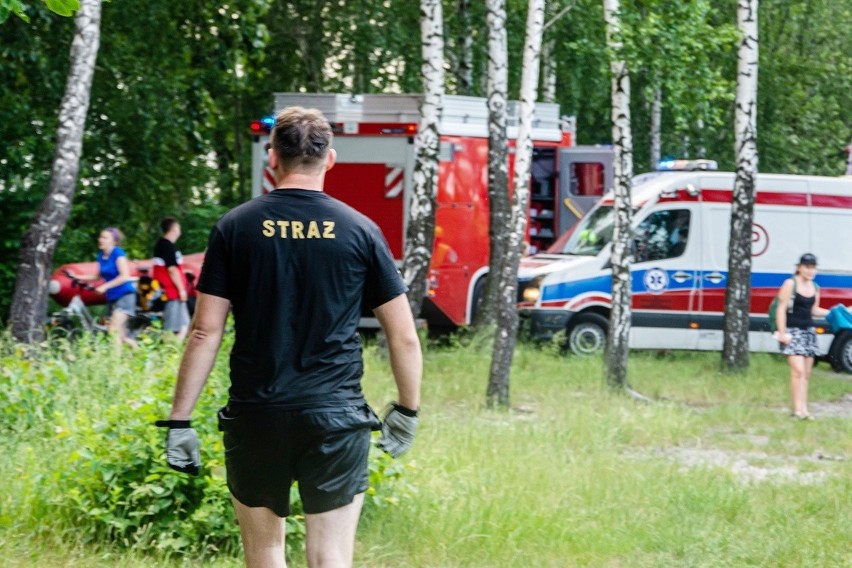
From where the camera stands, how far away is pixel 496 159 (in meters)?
18.6

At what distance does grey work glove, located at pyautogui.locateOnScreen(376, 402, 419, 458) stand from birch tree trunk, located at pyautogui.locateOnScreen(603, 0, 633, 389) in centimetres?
1038

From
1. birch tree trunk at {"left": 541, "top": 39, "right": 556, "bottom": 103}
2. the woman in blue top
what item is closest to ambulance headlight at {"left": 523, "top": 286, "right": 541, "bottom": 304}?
the woman in blue top

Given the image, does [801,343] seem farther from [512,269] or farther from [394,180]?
[394,180]

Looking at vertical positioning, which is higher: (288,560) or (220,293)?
(220,293)

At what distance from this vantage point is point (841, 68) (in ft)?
105

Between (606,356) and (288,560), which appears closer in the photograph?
(288,560)

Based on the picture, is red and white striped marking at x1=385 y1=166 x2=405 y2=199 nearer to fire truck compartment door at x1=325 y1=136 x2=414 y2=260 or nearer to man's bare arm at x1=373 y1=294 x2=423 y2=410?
fire truck compartment door at x1=325 y1=136 x2=414 y2=260

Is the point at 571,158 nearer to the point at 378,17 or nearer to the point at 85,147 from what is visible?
the point at 378,17

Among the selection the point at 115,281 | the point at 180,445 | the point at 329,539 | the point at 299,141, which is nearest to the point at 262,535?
the point at 329,539

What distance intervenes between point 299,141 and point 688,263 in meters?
15.3

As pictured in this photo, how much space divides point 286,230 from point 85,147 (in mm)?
18403

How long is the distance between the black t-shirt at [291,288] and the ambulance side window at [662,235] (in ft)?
49.0

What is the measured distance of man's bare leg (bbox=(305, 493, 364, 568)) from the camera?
4383mm

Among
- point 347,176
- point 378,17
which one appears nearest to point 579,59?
point 378,17
